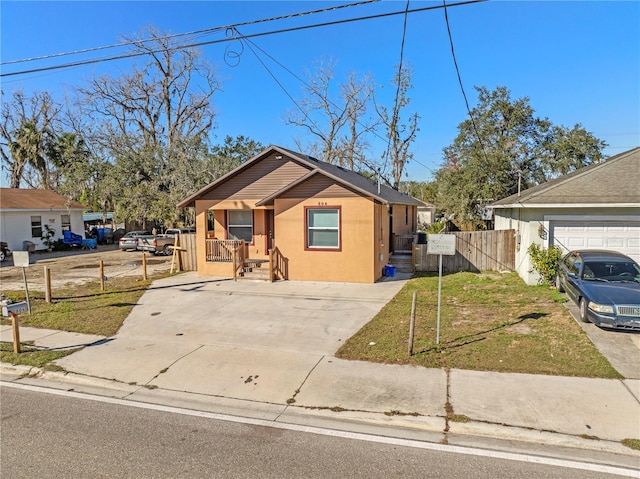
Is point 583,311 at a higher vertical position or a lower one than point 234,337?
higher

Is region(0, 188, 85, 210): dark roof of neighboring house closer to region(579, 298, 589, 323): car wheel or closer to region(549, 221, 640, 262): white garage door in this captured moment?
region(549, 221, 640, 262): white garage door

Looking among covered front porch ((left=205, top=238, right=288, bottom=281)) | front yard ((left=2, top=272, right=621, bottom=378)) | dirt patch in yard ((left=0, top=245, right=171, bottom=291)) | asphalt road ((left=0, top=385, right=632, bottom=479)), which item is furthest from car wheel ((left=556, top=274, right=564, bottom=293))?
dirt patch in yard ((left=0, top=245, right=171, bottom=291))

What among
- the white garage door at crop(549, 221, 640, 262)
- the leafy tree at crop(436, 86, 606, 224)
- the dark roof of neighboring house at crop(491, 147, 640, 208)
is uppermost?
the leafy tree at crop(436, 86, 606, 224)

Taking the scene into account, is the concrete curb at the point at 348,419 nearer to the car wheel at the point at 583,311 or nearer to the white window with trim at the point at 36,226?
the car wheel at the point at 583,311

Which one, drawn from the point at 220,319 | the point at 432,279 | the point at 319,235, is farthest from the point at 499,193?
the point at 220,319

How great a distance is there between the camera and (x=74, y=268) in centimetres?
1978

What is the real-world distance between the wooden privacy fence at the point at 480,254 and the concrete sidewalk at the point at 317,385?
772cm

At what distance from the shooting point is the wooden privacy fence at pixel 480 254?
1614 centimetres

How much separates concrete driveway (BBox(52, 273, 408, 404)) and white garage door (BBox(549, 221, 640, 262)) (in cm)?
522

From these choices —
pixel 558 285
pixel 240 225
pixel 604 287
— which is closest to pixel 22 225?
pixel 240 225

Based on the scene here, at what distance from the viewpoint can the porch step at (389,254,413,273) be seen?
1708cm

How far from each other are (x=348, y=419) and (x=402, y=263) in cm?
1286

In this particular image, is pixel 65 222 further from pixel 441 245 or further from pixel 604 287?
pixel 604 287

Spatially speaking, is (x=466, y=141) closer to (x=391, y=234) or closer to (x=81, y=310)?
(x=391, y=234)
